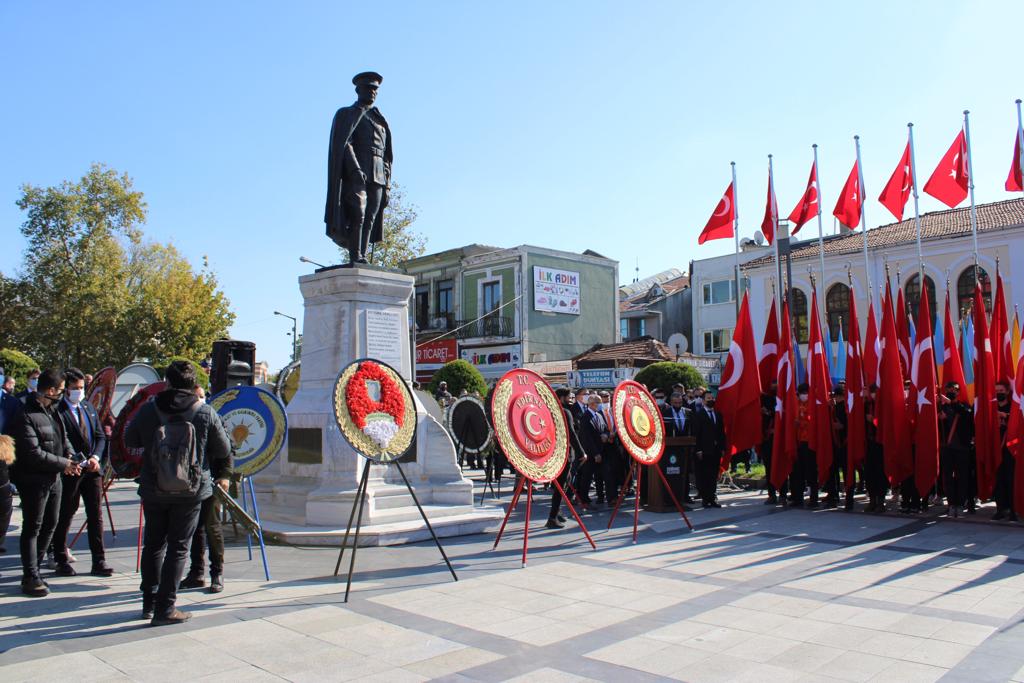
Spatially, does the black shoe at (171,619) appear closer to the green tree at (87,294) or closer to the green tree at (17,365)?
the green tree at (17,365)

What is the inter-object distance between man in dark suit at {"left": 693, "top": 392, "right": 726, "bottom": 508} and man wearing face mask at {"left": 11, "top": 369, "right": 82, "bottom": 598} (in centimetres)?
833

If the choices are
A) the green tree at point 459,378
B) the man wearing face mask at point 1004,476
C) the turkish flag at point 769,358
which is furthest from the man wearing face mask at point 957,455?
the green tree at point 459,378

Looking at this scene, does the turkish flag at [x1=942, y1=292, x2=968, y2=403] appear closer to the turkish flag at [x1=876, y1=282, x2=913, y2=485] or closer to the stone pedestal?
the turkish flag at [x1=876, y1=282, x2=913, y2=485]

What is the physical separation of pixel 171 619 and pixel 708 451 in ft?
27.5

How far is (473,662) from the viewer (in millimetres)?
4641

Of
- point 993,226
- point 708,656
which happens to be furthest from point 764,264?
point 708,656

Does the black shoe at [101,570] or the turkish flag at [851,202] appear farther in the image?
the turkish flag at [851,202]

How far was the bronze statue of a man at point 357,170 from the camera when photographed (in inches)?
403

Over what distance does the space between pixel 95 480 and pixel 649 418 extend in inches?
230

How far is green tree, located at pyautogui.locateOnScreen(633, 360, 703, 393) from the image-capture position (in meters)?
22.6

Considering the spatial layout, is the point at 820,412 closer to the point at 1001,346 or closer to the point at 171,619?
the point at 1001,346

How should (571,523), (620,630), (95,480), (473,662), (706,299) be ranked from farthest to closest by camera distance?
(706,299)
(571,523)
(95,480)
(620,630)
(473,662)

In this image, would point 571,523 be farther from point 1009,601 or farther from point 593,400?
point 1009,601

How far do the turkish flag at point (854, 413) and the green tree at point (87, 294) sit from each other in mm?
24598
